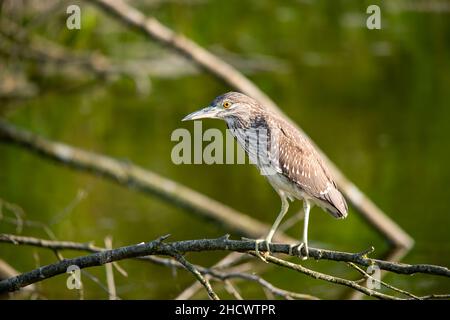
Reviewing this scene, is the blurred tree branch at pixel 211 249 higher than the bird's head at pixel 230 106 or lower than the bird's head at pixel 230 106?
lower

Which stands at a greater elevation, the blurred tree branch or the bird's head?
the bird's head

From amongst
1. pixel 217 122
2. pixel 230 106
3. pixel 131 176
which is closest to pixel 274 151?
pixel 230 106

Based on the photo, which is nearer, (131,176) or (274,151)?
(274,151)

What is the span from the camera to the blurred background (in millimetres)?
8836

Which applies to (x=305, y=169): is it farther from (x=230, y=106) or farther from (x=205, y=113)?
(x=205, y=113)

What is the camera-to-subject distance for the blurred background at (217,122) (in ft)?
29.0

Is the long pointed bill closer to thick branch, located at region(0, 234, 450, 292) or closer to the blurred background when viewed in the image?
Result: thick branch, located at region(0, 234, 450, 292)

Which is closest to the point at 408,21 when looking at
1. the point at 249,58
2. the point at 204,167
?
the point at 249,58

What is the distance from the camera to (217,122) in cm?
1250

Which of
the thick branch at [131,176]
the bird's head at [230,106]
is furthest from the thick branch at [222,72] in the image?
the bird's head at [230,106]

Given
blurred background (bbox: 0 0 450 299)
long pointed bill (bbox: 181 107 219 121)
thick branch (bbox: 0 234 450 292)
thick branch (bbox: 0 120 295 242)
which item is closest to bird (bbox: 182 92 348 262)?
long pointed bill (bbox: 181 107 219 121)

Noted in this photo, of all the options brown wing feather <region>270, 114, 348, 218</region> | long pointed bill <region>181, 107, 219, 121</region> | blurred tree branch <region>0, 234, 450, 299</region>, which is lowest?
blurred tree branch <region>0, 234, 450, 299</region>

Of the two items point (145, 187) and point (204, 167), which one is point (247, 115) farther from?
point (204, 167)

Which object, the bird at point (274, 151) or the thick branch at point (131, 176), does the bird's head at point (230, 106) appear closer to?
the bird at point (274, 151)
